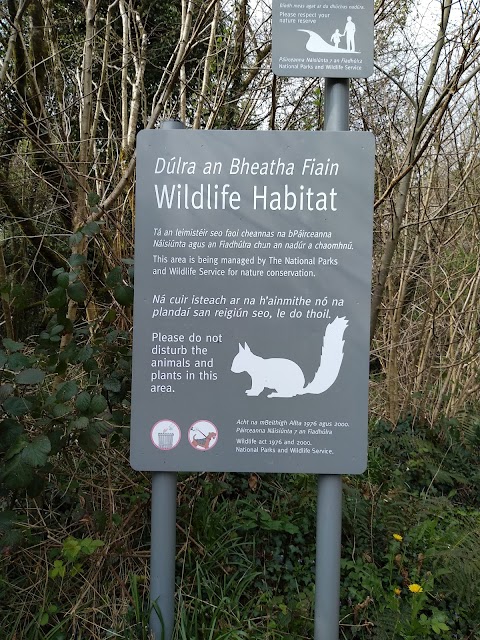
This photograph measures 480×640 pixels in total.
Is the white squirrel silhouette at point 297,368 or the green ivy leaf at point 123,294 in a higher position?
the green ivy leaf at point 123,294

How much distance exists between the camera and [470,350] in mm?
5234

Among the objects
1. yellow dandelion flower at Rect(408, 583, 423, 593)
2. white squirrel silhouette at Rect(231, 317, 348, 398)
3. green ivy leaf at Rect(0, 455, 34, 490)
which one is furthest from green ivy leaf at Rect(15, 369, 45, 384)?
yellow dandelion flower at Rect(408, 583, 423, 593)

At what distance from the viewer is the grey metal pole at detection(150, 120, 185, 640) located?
7.57 ft

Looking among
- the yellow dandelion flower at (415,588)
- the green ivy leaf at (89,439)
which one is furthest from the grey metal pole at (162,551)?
the yellow dandelion flower at (415,588)

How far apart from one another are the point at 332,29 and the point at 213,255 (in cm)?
102

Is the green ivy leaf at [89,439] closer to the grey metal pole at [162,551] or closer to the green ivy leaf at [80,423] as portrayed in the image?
the green ivy leaf at [80,423]

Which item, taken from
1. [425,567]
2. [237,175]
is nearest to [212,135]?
[237,175]

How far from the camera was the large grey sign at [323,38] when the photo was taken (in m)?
2.28

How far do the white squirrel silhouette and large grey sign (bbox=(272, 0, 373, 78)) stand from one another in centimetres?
101

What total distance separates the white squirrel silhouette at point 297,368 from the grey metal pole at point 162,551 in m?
0.53

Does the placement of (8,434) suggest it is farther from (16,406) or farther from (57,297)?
(57,297)

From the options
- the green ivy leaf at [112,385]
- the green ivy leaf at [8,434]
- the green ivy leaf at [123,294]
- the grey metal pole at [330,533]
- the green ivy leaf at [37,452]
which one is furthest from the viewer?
the green ivy leaf at [112,385]

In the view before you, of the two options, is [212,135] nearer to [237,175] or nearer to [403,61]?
[237,175]

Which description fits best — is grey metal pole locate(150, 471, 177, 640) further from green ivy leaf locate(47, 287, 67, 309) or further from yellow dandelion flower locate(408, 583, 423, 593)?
yellow dandelion flower locate(408, 583, 423, 593)
